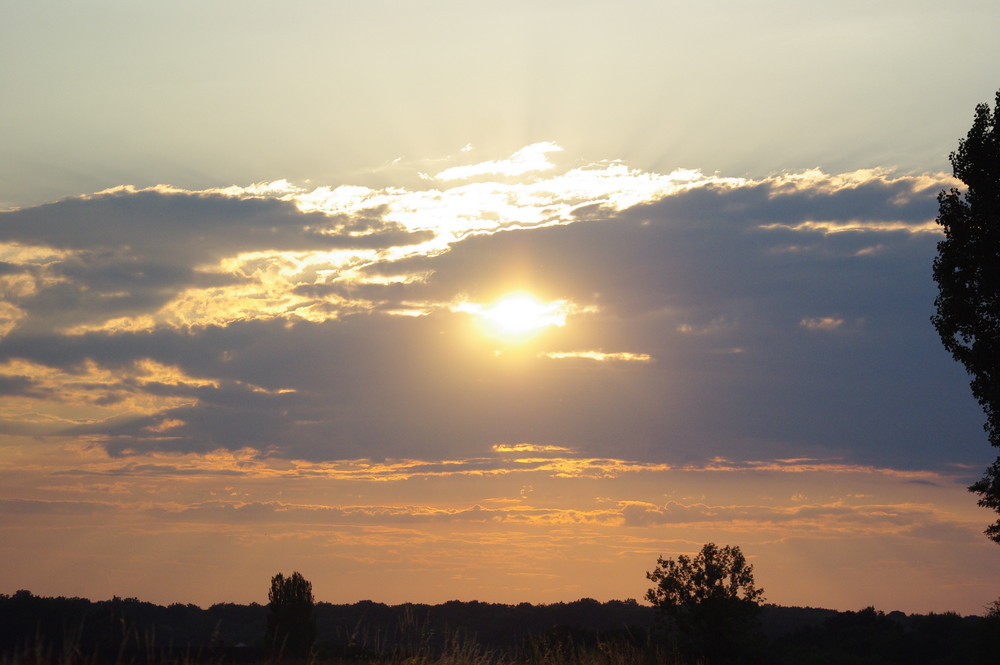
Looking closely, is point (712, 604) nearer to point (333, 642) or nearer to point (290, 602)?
point (290, 602)

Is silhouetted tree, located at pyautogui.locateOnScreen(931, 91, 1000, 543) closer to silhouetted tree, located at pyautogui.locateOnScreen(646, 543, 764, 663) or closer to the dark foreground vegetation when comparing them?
the dark foreground vegetation

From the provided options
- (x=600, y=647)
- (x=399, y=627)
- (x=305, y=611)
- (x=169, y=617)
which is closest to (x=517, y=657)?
(x=600, y=647)

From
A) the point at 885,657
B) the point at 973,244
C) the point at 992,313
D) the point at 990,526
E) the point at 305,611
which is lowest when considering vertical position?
the point at 885,657

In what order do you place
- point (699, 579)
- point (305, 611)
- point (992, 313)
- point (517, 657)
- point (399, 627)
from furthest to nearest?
point (699, 579) → point (305, 611) → point (992, 313) → point (517, 657) → point (399, 627)

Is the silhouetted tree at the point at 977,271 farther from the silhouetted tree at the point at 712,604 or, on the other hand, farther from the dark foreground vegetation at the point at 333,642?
the silhouetted tree at the point at 712,604

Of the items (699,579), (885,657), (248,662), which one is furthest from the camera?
(885,657)

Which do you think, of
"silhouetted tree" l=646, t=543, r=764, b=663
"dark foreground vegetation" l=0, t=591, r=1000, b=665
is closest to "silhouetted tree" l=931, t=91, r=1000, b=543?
"dark foreground vegetation" l=0, t=591, r=1000, b=665

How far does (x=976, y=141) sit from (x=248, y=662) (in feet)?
115

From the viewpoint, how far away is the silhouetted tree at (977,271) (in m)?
36.2

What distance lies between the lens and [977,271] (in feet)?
121

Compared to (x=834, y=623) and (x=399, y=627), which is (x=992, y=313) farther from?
(x=834, y=623)

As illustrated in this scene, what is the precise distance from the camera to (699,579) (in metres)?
87.7

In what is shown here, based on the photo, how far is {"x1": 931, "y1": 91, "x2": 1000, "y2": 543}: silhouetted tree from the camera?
119ft

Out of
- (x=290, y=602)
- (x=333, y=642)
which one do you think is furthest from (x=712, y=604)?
(x=333, y=642)
